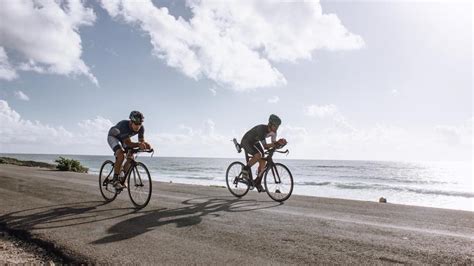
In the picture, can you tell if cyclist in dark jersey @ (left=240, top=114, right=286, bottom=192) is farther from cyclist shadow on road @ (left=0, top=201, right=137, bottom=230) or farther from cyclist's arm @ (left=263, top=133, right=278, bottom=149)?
cyclist shadow on road @ (left=0, top=201, right=137, bottom=230)

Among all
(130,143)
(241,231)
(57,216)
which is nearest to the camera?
(241,231)

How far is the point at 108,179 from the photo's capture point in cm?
920

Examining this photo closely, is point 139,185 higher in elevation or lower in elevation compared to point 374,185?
higher

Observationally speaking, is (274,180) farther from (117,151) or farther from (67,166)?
(67,166)

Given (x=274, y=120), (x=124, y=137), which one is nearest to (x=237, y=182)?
(x=274, y=120)

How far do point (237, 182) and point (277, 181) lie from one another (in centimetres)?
146

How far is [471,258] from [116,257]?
4.48 m

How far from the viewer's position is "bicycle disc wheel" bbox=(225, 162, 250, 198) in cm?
1073

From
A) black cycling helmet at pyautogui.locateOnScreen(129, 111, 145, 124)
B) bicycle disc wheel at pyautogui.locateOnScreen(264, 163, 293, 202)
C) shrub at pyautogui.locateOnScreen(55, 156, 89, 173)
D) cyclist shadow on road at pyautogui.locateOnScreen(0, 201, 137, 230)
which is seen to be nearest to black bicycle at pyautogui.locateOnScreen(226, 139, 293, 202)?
bicycle disc wheel at pyautogui.locateOnScreen(264, 163, 293, 202)

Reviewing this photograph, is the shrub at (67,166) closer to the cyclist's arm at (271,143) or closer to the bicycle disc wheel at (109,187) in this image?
the bicycle disc wheel at (109,187)

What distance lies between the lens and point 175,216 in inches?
272

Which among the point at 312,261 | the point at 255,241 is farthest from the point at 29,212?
the point at 312,261

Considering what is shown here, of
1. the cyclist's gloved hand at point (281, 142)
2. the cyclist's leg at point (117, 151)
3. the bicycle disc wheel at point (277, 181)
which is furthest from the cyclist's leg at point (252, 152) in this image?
the cyclist's leg at point (117, 151)

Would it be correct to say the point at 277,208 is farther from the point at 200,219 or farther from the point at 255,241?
the point at 255,241
